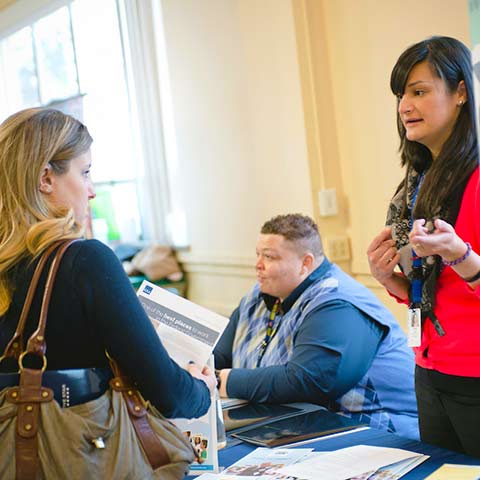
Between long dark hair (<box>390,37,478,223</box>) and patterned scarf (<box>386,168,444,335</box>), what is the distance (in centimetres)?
4

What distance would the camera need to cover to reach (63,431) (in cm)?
143

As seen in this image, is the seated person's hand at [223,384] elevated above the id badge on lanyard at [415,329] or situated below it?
below

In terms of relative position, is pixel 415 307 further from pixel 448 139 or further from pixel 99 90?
pixel 99 90

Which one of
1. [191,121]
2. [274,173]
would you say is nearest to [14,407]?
[274,173]

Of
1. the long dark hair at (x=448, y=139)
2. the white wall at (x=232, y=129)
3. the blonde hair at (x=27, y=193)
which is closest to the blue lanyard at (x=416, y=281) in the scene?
the long dark hair at (x=448, y=139)

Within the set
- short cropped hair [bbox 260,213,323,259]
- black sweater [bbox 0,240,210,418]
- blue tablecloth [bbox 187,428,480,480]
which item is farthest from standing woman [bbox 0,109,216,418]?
short cropped hair [bbox 260,213,323,259]

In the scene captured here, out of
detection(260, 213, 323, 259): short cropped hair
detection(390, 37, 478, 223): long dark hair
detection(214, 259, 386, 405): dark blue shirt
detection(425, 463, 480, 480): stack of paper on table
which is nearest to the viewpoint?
detection(425, 463, 480, 480): stack of paper on table

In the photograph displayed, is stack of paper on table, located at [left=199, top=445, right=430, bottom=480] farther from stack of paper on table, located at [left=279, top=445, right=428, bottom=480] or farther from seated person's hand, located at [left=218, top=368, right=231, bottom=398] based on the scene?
seated person's hand, located at [left=218, top=368, right=231, bottom=398]

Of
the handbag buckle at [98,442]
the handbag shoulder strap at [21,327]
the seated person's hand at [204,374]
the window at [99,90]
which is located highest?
the window at [99,90]

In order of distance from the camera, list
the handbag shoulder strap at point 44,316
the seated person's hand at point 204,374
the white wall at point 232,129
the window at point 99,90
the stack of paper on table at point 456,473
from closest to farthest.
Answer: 1. the handbag shoulder strap at point 44,316
2. the stack of paper on table at point 456,473
3. the seated person's hand at point 204,374
4. the white wall at point 232,129
5. the window at point 99,90

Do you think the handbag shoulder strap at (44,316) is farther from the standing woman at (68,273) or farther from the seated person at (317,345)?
the seated person at (317,345)

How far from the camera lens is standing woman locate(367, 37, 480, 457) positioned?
6.02 ft

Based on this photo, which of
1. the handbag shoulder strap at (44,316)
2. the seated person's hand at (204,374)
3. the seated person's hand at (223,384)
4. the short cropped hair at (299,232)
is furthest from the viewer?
the short cropped hair at (299,232)

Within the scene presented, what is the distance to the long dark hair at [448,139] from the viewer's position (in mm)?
1879
